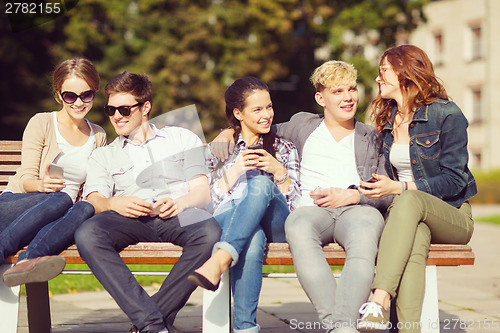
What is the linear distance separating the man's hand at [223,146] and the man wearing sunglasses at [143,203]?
110mm

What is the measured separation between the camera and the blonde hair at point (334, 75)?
4508 mm

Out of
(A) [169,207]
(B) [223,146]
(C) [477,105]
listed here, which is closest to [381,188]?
(B) [223,146]

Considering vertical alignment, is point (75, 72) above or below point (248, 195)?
above

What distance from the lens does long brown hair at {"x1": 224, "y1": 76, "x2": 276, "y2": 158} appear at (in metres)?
4.62

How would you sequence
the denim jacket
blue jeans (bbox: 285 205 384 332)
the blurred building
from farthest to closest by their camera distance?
1. the blurred building
2. the denim jacket
3. blue jeans (bbox: 285 205 384 332)

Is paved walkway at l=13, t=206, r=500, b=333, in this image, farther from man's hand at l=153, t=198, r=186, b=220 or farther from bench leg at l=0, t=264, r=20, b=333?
man's hand at l=153, t=198, r=186, b=220

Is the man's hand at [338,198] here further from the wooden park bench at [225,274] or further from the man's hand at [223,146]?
the man's hand at [223,146]

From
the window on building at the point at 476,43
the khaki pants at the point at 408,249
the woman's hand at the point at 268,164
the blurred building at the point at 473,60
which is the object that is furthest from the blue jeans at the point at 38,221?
the window on building at the point at 476,43

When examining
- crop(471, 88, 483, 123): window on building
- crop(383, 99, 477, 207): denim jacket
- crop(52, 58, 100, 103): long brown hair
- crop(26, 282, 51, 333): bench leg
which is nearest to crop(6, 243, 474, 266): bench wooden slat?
crop(383, 99, 477, 207): denim jacket

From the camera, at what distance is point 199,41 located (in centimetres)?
2200

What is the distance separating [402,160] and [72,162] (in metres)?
2.11

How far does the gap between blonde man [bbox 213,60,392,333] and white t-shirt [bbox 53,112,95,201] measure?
37.5 inches

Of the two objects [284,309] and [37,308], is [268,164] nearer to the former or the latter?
[37,308]

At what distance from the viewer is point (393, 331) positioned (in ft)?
13.9
